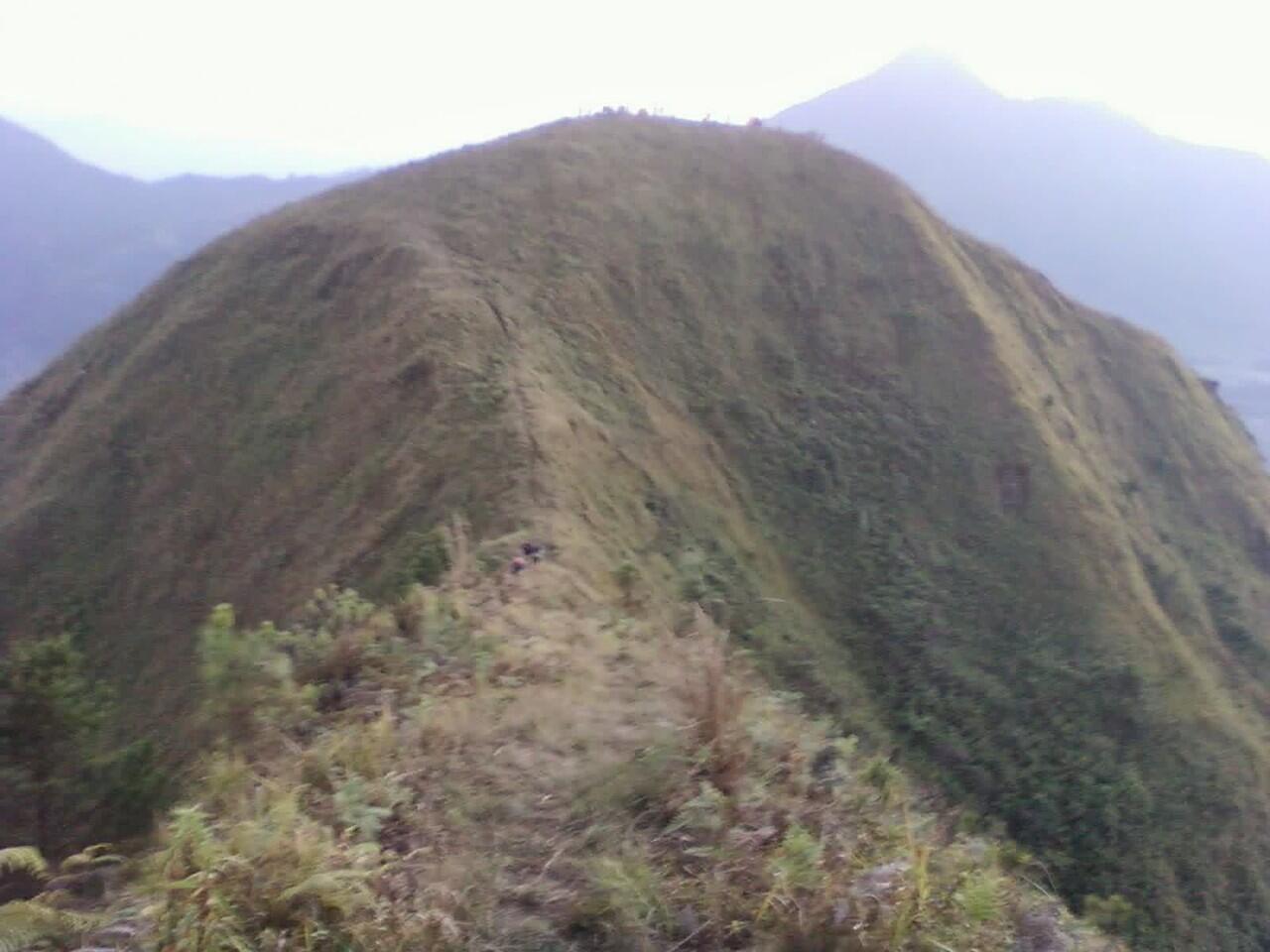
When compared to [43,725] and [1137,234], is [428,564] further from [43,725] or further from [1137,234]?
[1137,234]

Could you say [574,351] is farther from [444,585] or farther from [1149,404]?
[1149,404]

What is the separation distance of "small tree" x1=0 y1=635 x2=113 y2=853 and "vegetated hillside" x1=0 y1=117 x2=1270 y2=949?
3.65 meters

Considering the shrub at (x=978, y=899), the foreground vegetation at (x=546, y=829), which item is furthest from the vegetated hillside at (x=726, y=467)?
the shrub at (x=978, y=899)

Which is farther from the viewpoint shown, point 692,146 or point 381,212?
point 692,146

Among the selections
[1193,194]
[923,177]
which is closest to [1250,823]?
[923,177]

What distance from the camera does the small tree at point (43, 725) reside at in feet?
33.7

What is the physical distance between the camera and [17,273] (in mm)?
166125

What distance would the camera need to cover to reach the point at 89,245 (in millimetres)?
169125

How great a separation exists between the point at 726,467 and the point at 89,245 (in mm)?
176426

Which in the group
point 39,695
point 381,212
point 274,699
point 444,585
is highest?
point 381,212

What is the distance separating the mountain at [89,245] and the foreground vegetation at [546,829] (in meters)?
132

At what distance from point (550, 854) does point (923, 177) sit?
20497cm

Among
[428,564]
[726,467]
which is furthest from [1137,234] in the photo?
[428,564]

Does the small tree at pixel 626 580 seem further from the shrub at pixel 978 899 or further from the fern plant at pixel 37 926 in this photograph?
the fern plant at pixel 37 926
